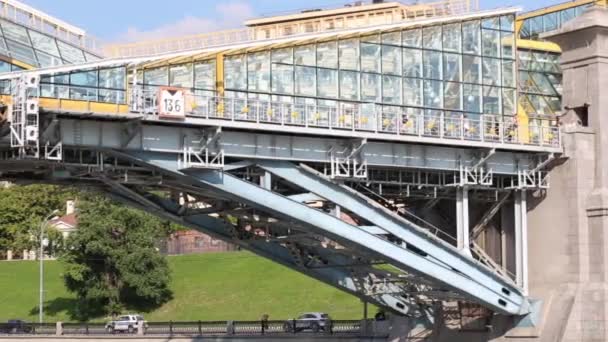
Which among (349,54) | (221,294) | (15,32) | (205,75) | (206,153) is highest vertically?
(15,32)

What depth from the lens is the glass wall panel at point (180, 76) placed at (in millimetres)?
→ 41094

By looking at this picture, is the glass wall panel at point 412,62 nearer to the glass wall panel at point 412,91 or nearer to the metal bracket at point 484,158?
the glass wall panel at point 412,91

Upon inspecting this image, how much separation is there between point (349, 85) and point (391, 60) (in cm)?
199

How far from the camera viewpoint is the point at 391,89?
4528 cm

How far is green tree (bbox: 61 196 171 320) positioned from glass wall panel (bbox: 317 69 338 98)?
195ft

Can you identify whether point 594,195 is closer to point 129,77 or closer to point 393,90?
point 393,90

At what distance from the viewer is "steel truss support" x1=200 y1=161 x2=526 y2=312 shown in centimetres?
4075

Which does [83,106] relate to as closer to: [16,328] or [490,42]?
[490,42]

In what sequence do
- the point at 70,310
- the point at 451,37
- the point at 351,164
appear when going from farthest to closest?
the point at 70,310 → the point at 451,37 → the point at 351,164

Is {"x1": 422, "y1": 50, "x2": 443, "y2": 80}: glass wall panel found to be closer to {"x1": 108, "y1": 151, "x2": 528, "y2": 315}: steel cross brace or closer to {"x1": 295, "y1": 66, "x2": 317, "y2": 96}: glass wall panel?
{"x1": 295, "y1": 66, "x2": 317, "y2": 96}: glass wall panel

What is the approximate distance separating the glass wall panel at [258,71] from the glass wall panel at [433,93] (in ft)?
20.7

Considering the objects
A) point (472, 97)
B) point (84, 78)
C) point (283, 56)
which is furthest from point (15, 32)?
point (472, 97)

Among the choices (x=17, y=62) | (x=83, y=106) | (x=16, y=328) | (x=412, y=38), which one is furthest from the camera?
(x=16, y=328)

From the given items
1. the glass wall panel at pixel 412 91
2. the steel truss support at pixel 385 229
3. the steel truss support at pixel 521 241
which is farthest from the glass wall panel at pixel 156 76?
the steel truss support at pixel 521 241
